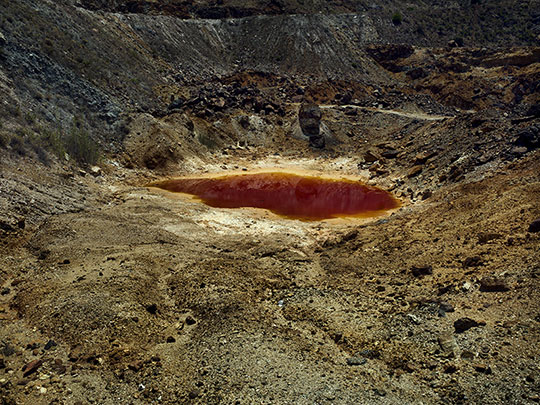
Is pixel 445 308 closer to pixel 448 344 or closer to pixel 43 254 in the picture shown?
pixel 448 344

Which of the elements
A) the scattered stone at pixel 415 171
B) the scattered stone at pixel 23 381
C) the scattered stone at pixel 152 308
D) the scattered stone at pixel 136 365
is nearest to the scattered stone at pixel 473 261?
the scattered stone at pixel 152 308

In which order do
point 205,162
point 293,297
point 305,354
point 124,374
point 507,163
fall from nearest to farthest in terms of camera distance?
point 124,374 → point 305,354 → point 293,297 → point 507,163 → point 205,162

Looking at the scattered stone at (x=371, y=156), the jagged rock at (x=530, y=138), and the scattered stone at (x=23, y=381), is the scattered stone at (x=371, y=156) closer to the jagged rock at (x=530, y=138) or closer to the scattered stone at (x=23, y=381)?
the jagged rock at (x=530, y=138)

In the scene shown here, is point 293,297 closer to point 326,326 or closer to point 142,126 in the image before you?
point 326,326

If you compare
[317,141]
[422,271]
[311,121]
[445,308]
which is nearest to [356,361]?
[445,308]

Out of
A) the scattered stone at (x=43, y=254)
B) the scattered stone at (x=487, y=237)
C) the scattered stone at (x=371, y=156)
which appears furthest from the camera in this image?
the scattered stone at (x=371, y=156)

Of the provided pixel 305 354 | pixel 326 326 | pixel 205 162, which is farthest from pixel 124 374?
pixel 205 162

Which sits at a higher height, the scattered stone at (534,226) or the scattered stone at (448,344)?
the scattered stone at (534,226)
